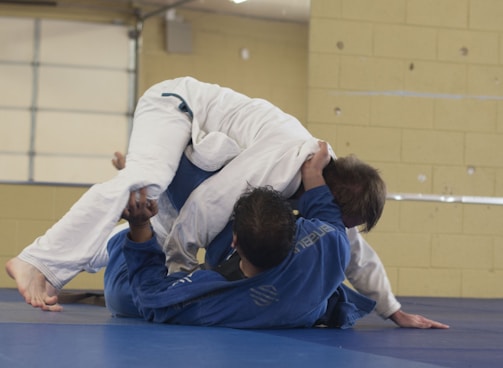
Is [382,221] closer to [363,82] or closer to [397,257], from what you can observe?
[397,257]

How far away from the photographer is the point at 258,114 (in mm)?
3127

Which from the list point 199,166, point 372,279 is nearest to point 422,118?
point 372,279

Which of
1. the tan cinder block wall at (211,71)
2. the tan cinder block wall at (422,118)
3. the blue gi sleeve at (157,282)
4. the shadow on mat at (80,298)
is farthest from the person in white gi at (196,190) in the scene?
the tan cinder block wall at (422,118)

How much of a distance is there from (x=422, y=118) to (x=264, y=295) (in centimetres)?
350

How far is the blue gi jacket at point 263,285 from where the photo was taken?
259 cm

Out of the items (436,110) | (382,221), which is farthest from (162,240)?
(436,110)

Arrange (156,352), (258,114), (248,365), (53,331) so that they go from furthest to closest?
(258,114) < (53,331) < (156,352) < (248,365)

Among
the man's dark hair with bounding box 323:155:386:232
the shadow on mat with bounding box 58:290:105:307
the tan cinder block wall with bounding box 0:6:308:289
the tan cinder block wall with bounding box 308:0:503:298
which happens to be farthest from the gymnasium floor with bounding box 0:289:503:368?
the tan cinder block wall with bounding box 308:0:503:298

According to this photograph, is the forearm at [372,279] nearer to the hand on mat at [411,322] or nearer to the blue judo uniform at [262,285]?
the hand on mat at [411,322]

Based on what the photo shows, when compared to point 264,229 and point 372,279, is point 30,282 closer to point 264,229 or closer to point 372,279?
point 264,229

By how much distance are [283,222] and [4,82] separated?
5803 millimetres

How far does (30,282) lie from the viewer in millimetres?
2582

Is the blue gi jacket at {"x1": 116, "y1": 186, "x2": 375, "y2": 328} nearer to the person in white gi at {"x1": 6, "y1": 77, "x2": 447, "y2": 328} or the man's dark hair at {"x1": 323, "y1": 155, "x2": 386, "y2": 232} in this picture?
the man's dark hair at {"x1": 323, "y1": 155, "x2": 386, "y2": 232}

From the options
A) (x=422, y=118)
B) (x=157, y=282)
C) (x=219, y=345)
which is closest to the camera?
(x=219, y=345)
